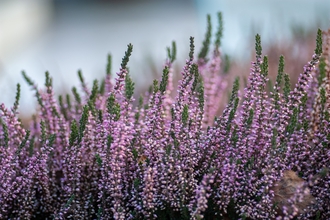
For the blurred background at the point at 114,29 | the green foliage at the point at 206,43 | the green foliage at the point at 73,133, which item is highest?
the blurred background at the point at 114,29

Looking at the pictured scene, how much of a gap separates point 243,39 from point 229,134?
3496 mm

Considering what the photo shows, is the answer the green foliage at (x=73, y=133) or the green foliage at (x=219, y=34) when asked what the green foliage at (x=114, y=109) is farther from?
the green foliage at (x=219, y=34)

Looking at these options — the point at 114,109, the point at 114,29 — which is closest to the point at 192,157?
the point at 114,109

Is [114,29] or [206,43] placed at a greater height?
[114,29]

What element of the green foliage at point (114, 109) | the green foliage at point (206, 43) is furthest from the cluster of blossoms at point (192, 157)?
the green foliage at point (206, 43)

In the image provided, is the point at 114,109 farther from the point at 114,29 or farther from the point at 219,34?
the point at 114,29

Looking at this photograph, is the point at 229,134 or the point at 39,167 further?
the point at 39,167

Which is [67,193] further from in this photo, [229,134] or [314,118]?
[314,118]

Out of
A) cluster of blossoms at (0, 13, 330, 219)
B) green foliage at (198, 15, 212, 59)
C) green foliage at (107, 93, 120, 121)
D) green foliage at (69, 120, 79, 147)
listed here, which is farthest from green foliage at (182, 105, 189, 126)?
green foliage at (198, 15, 212, 59)

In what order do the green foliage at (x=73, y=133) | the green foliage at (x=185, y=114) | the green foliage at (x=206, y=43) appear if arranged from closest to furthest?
the green foliage at (x=185, y=114) → the green foliage at (x=73, y=133) → the green foliage at (x=206, y=43)

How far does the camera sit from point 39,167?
2.27 m

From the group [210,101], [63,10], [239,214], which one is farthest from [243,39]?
[63,10]

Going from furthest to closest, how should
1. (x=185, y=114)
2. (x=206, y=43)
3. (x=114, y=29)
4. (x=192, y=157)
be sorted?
1. (x=114, y=29)
2. (x=206, y=43)
3. (x=192, y=157)
4. (x=185, y=114)

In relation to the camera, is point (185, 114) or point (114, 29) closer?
point (185, 114)
